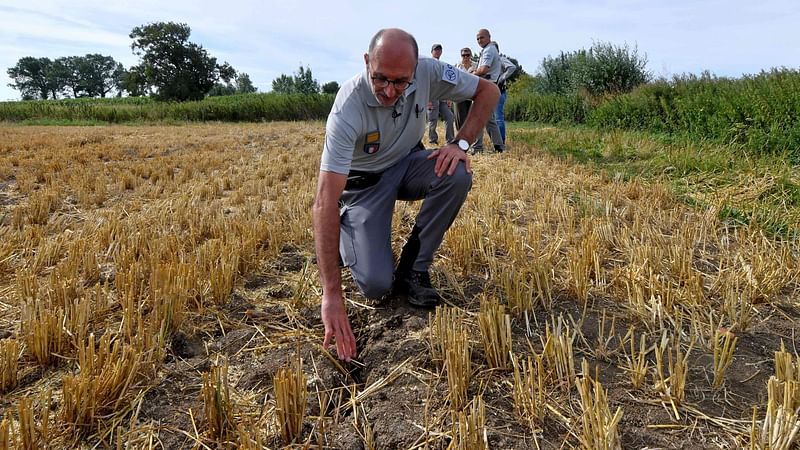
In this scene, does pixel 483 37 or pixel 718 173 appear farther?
pixel 483 37

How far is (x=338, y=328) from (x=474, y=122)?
1.61 m

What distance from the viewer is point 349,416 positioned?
68.6 inches

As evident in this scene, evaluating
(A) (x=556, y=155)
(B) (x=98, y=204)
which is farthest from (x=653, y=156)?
(B) (x=98, y=204)

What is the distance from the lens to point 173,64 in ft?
152

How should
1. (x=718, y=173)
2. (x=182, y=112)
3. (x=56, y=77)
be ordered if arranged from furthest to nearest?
(x=56, y=77), (x=182, y=112), (x=718, y=173)

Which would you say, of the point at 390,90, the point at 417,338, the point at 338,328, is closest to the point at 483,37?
the point at 390,90

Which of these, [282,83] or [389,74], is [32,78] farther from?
[389,74]

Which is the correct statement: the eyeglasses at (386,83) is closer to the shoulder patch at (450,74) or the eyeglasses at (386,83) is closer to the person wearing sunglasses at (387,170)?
the person wearing sunglasses at (387,170)

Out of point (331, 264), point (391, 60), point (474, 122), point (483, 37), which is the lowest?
point (331, 264)

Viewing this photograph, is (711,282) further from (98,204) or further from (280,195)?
(98,204)

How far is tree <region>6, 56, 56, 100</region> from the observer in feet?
302

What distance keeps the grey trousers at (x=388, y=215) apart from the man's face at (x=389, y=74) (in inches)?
23.3

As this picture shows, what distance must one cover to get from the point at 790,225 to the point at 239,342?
3.86 m

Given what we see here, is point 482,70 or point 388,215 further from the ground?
point 482,70
